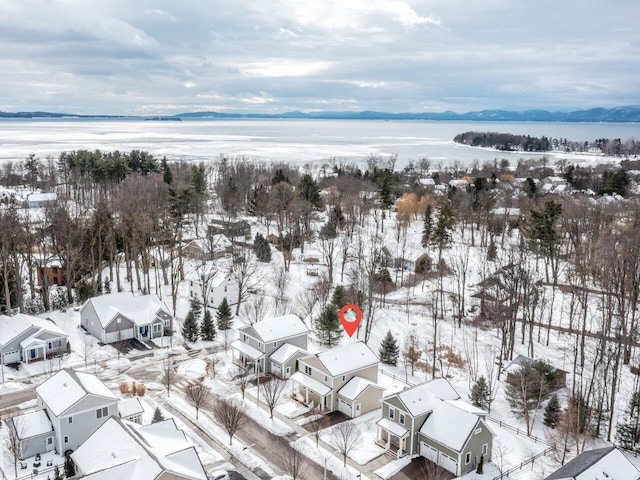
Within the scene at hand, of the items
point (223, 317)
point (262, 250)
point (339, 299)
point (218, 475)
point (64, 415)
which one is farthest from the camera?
point (262, 250)

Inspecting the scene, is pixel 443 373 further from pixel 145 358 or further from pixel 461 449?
pixel 145 358

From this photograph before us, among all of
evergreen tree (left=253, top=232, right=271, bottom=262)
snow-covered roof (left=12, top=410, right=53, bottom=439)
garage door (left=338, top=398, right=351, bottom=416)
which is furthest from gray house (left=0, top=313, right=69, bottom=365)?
evergreen tree (left=253, top=232, right=271, bottom=262)

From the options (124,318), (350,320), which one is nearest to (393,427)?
(350,320)

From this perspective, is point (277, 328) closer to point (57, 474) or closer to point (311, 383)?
point (311, 383)

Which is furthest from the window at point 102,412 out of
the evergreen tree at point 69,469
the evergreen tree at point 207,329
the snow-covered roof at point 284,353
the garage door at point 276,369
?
the evergreen tree at point 207,329

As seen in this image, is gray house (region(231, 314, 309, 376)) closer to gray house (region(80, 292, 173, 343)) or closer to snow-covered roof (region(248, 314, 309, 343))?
snow-covered roof (region(248, 314, 309, 343))

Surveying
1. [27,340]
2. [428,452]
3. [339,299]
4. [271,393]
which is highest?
[339,299]

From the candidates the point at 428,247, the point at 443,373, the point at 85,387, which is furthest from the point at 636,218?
the point at 85,387
